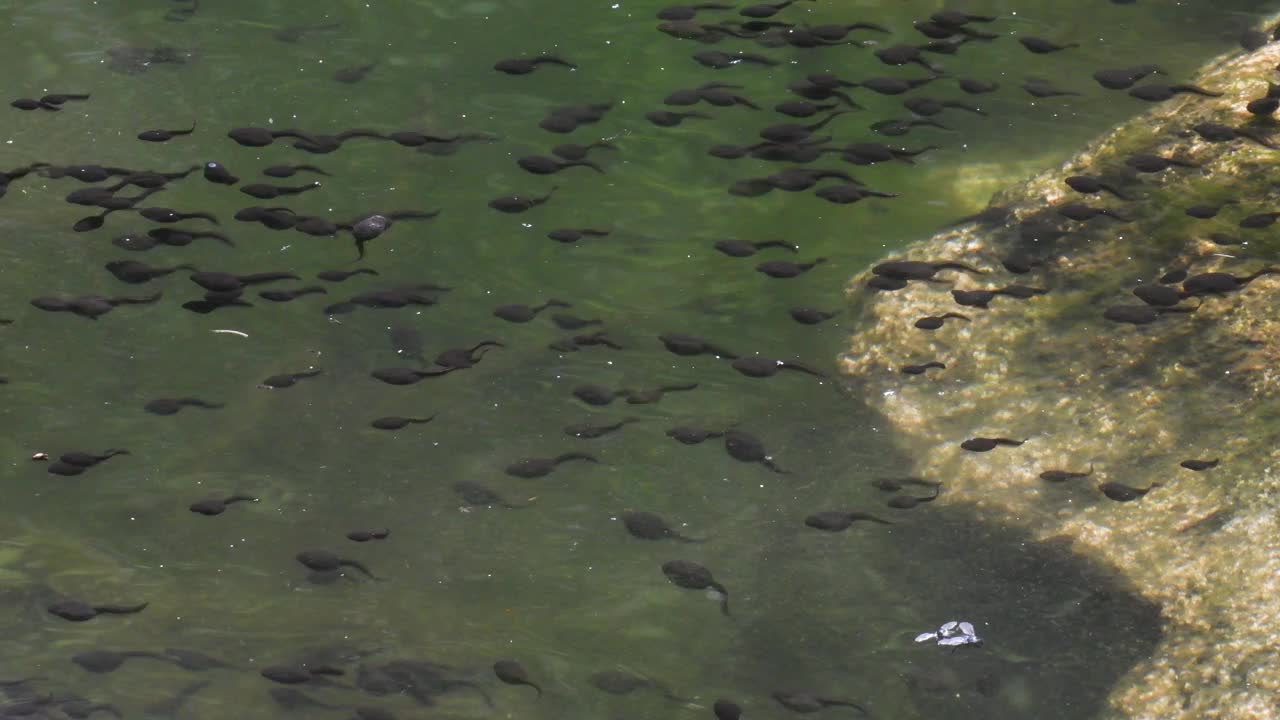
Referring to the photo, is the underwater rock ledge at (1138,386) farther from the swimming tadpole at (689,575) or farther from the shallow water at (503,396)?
the swimming tadpole at (689,575)

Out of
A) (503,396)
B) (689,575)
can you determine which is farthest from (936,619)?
(503,396)

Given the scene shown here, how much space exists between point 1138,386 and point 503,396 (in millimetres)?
3183

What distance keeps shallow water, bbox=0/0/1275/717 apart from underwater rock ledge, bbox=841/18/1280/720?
0.22 meters

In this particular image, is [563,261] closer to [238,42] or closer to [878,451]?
[878,451]

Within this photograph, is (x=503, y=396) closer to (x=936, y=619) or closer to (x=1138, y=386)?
(x=936, y=619)

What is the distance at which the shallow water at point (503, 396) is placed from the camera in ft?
18.1

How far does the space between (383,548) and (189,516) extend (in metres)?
0.98

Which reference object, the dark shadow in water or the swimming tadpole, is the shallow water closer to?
the dark shadow in water

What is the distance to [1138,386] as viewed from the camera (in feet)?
21.0

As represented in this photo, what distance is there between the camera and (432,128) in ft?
29.0

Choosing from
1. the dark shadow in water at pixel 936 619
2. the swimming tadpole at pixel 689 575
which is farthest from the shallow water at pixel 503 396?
the swimming tadpole at pixel 689 575

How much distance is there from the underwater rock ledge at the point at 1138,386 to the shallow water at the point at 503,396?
0.22 m

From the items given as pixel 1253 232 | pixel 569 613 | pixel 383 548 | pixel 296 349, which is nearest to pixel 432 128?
pixel 296 349

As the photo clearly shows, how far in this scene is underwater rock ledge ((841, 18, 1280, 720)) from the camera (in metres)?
5.23
